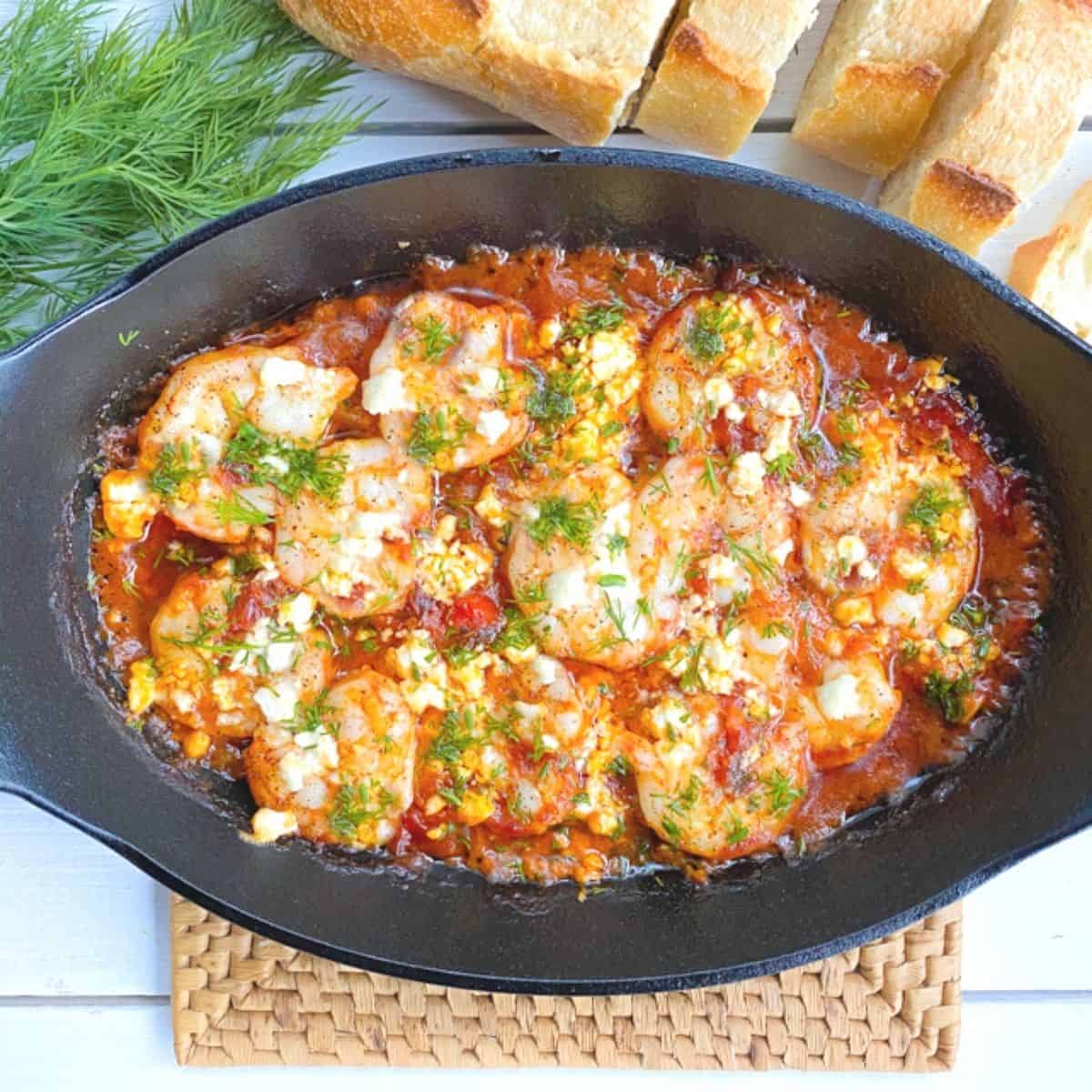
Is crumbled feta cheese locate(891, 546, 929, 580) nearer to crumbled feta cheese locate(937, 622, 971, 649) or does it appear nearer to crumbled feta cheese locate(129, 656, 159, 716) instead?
crumbled feta cheese locate(937, 622, 971, 649)

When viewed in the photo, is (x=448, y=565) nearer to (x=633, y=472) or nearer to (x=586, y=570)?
(x=586, y=570)

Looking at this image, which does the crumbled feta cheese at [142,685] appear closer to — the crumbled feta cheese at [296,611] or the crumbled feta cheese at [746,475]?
the crumbled feta cheese at [296,611]

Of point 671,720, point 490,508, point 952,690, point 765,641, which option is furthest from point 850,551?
point 490,508

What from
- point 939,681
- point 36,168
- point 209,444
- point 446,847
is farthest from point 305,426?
point 939,681

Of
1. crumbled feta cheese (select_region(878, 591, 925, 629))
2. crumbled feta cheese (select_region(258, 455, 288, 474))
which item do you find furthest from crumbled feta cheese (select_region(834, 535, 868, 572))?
crumbled feta cheese (select_region(258, 455, 288, 474))

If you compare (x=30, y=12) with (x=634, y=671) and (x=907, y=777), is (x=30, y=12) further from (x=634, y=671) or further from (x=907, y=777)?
(x=907, y=777)
